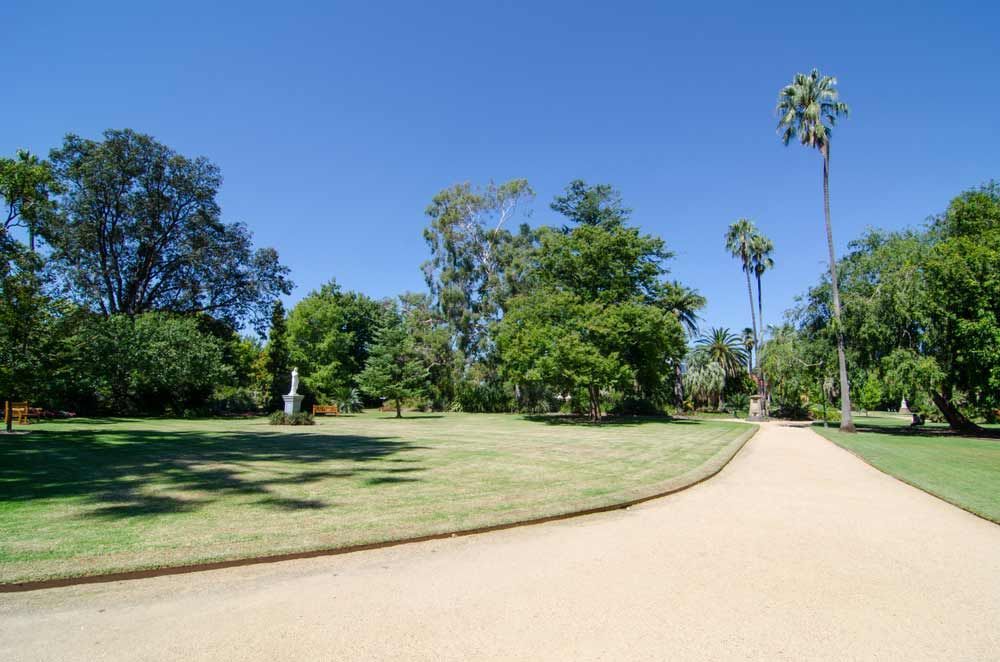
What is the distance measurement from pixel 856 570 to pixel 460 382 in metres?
40.1

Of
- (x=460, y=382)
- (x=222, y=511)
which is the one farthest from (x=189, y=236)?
(x=222, y=511)

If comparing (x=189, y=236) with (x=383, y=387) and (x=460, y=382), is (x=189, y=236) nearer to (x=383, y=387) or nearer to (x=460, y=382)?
(x=383, y=387)

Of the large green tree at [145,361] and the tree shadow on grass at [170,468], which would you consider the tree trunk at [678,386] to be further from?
the large green tree at [145,361]

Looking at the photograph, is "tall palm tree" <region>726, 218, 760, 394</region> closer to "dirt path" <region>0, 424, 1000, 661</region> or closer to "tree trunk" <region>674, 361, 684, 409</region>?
"tree trunk" <region>674, 361, 684, 409</region>

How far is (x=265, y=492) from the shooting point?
831 cm

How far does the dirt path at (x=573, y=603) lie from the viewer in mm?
3457

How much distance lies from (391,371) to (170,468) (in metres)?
26.0

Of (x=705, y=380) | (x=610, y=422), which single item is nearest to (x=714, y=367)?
(x=705, y=380)

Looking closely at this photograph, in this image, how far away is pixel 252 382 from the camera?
5019 centimetres

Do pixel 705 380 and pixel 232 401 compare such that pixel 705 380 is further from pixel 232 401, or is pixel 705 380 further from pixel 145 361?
pixel 145 361

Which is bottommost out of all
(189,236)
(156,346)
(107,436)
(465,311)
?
(107,436)

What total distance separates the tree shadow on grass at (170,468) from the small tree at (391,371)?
18.1 meters

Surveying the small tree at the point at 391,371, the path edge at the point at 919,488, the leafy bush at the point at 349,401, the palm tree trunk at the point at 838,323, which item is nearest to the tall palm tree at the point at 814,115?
the palm tree trunk at the point at 838,323

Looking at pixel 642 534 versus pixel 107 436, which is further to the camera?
pixel 107 436
